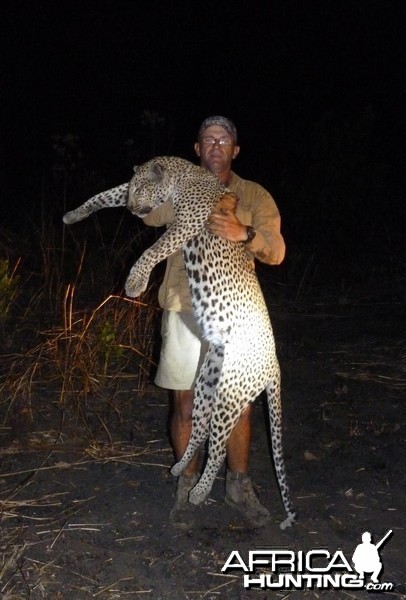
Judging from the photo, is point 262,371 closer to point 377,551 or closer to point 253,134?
point 377,551

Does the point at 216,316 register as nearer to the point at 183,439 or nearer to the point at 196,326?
the point at 196,326

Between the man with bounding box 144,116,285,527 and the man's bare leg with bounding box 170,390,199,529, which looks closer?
the man with bounding box 144,116,285,527

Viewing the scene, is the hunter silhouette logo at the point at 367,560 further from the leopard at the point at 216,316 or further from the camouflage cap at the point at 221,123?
the camouflage cap at the point at 221,123

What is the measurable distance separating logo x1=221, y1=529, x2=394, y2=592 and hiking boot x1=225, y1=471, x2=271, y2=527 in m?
0.23

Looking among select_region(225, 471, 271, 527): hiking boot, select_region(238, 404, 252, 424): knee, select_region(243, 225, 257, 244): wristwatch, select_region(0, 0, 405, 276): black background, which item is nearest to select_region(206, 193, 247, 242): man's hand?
select_region(243, 225, 257, 244): wristwatch

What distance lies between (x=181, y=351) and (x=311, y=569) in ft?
3.37

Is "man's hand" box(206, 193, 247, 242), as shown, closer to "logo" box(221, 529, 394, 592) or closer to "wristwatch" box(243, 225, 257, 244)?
"wristwatch" box(243, 225, 257, 244)

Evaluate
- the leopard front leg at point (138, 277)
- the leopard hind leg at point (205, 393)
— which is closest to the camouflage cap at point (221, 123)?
the leopard front leg at point (138, 277)

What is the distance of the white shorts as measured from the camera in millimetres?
3521

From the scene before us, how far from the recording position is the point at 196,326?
349 cm

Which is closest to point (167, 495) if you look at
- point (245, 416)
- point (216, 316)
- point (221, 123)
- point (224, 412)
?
point (245, 416)

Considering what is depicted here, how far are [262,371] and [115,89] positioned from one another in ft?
39.5

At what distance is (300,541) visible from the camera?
3.39 meters

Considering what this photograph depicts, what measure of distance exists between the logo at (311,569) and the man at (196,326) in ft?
0.89
